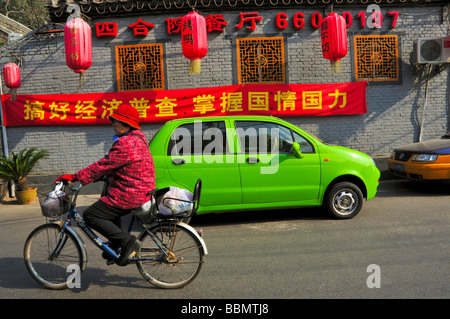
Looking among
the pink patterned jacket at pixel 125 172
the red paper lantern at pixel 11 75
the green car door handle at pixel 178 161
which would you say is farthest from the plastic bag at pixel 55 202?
the red paper lantern at pixel 11 75

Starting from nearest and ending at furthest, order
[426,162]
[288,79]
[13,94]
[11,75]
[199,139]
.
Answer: [199,139] < [426,162] < [11,75] < [13,94] < [288,79]

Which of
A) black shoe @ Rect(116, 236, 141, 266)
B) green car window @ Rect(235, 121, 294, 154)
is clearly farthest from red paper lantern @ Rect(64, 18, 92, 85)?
black shoe @ Rect(116, 236, 141, 266)

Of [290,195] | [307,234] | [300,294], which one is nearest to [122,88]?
[290,195]

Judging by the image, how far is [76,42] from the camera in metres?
8.00

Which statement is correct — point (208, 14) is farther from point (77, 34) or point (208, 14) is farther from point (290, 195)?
point (290, 195)

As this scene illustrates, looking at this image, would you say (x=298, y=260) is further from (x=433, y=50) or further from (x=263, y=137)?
(x=433, y=50)

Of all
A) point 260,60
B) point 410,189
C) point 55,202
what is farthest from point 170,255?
point 260,60

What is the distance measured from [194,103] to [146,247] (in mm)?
6297

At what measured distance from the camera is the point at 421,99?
1016cm

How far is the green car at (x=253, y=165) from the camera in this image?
18.7ft

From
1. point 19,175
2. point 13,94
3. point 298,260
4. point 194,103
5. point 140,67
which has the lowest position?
point 298,260

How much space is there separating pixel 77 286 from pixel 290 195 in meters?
3.23

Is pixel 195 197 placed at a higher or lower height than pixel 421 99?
lower
